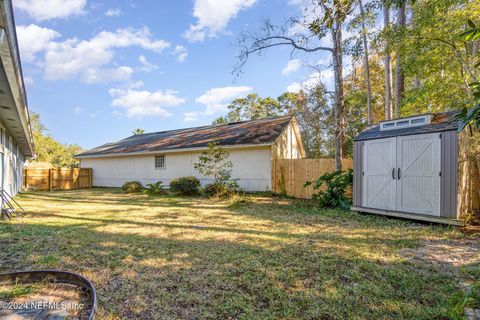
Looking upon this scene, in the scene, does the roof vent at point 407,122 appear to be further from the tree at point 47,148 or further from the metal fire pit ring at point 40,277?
the tree at point 47,148

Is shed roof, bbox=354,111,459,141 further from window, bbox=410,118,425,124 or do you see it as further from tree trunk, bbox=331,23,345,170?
tree trunk, bbox=331,23,345,170

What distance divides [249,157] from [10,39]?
10.2 m

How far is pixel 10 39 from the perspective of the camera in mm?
2789

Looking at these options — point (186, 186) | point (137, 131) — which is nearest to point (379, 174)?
point (186, 186)

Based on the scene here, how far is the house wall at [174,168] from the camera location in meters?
12.1

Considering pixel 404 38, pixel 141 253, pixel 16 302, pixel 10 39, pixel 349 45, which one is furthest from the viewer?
pixel 349 45

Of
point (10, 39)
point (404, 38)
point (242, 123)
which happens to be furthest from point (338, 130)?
point (10, 39)

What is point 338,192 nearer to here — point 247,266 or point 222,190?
point 222,190

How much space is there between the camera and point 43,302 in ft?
7.73

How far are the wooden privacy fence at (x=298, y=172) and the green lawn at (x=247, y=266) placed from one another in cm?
431

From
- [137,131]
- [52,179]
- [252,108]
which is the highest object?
[252,108]

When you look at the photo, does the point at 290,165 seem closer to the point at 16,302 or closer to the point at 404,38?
the point at 404,38

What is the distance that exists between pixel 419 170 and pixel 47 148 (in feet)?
112

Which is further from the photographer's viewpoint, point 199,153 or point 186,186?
point 199,153
